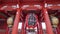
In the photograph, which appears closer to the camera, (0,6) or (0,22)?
(0,6)

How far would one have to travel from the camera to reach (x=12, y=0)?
2301mm

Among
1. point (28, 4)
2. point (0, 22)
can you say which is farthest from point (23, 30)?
point (0, 22)

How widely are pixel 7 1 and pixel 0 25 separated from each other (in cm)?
150

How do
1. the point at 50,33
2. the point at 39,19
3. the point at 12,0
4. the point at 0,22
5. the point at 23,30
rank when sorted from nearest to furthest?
the point at 50,33 < the point at 12,0 < the point at 23,30 < the point at 39,19 < the point at 0,22

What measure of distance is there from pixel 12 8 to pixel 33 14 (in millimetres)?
595

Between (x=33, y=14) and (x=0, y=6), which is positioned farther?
(x=33, y=14)

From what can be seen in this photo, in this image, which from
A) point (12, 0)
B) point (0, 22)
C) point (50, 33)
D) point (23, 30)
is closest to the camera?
point (50, 33)

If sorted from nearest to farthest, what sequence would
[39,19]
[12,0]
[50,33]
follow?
[50,33] < [12,0] < [39,19]

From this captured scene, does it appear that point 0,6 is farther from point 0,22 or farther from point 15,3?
point 0,22

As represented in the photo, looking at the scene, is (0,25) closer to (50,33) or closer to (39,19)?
(39,19)

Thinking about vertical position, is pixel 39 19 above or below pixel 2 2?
below

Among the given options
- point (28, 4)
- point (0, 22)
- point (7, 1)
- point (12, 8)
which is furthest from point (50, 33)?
point (0, 22)

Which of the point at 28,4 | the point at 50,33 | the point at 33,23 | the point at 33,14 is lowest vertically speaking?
the point at 50,33

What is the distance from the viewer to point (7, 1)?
2.31m
